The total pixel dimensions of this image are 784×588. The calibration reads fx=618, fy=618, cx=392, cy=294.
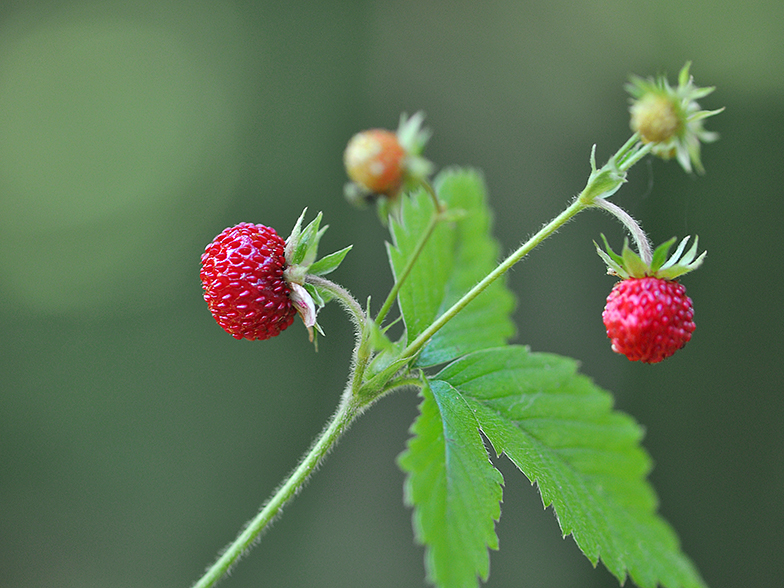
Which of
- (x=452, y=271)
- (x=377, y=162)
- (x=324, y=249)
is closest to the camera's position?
(x=377, y=162)

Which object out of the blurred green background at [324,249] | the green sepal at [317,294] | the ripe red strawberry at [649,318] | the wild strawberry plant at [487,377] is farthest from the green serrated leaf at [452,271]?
the blurred green background at [324,249]

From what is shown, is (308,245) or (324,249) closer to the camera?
(308,245)

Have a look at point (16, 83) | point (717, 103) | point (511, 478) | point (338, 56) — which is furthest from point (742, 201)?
point (16, 83)

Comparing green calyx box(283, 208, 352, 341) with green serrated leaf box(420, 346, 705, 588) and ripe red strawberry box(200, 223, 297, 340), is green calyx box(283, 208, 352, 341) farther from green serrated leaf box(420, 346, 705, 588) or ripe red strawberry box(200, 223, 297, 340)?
green serrated leaf box(420, 346, 705, 588)

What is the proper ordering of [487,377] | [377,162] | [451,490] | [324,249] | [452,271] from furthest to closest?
[324,249] → [452,271] → [487,377] → [451,490] → [377,162]

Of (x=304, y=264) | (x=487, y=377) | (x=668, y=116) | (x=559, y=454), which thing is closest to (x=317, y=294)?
(x=304, y=264)

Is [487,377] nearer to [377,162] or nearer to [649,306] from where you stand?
[649,306]

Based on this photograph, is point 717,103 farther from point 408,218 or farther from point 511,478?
point 408,218
